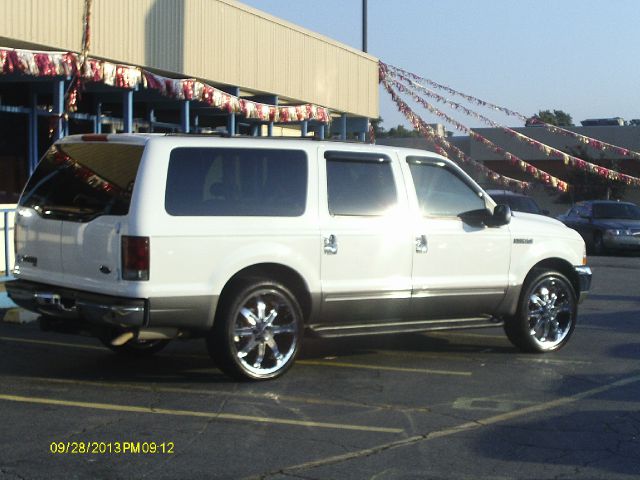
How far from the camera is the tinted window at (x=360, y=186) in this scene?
8648 mm

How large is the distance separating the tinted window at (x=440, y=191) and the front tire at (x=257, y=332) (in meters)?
1.67

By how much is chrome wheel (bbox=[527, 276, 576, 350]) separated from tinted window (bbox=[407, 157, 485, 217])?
43.5 inches

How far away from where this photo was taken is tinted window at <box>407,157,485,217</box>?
360 inches

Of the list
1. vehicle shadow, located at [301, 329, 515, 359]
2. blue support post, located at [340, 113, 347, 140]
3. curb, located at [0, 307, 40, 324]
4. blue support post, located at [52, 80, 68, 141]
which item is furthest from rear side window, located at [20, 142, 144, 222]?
blue support post, located at [340, 113, 347, 140]

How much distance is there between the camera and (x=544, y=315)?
9.93 metres

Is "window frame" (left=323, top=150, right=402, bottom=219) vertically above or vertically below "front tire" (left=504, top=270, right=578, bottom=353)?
above

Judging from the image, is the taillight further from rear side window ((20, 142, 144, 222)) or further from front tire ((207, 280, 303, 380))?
front tire ((207, 280, 303, 380))

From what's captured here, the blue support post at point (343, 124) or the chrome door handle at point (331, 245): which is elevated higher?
the blue support post at point (343, 124)

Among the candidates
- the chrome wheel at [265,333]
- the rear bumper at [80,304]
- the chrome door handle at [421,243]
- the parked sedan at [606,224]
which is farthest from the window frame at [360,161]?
the parked sedan at [606,224]

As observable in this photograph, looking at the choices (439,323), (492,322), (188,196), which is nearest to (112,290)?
(188,196)

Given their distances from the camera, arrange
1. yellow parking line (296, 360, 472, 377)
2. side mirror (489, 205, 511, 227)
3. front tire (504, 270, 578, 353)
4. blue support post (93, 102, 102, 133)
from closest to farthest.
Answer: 1. yellow parking line (296, 360, 472, 377)
2. side mirror (489, 205, 511, 227)
3. front tire (504, 270, 578, 353)
4. blue support post (93, 102, 102, 133)

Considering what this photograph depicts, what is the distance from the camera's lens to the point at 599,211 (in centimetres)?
2770

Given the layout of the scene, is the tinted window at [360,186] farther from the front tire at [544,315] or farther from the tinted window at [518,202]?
the tinted window at [518,202]

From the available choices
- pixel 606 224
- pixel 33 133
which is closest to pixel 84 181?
pixel 33 133
